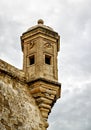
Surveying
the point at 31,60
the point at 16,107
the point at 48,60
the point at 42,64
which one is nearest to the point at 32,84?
the point at 42,64

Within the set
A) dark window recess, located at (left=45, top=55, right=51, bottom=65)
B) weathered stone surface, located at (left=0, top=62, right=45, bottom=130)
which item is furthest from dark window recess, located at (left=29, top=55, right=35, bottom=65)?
weathered stone surface, located at (left=0, top=62, right=45, bottom=130)

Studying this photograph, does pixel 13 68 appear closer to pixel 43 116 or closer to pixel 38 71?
pixel 38 71

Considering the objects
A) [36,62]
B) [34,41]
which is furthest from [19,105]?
[34,41]

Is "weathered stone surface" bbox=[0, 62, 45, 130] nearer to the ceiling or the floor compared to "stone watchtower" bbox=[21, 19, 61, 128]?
nearer to the floor

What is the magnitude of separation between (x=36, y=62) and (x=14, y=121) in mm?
3090

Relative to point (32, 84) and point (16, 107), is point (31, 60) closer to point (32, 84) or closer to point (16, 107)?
point (32, 84)

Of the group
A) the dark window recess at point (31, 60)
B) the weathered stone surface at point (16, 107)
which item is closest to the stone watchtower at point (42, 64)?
the dark window recess at point (31, 60)

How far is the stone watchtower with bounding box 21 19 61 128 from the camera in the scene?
12.5 meters

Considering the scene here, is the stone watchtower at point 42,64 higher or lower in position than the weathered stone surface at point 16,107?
higher

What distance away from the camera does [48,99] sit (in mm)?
12609

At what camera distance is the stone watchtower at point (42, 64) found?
12.5 metres

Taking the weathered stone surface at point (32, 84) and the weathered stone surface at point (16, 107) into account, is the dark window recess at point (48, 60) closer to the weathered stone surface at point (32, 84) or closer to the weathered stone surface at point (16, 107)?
the weathered stone surface at point (32, 84)

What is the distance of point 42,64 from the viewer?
43.3 ft

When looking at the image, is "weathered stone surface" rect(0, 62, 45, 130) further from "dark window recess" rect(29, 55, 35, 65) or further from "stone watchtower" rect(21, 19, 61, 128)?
"dark window recess" rect(29, 55, 35, 65)
